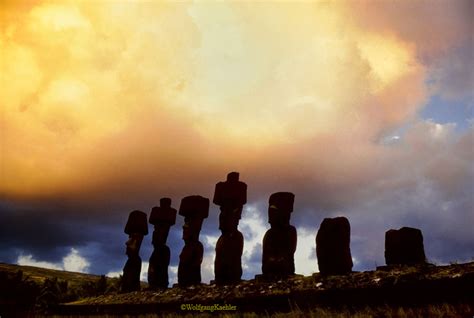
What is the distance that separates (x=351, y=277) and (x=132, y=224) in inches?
632

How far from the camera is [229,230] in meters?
19.0

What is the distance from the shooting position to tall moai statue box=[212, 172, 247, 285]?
59.6ft

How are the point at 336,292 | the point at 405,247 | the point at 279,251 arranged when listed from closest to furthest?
1. the point at 336,292
2. the point at 405,247
3. the point at 279,251

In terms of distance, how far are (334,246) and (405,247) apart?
6.86ft

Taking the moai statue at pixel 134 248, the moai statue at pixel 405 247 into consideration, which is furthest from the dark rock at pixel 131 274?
the moai statue at pixel 405 247

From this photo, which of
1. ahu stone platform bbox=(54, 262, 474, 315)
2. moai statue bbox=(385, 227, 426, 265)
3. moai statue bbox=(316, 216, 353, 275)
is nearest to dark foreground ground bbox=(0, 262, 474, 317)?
ahu stone platform bbox=(54, 262, 474, 315)

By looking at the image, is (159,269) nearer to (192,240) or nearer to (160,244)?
(160,244)

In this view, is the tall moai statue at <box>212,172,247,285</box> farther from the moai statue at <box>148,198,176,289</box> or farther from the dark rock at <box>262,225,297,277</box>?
the moai statue at <box>148,198,176,289</box>

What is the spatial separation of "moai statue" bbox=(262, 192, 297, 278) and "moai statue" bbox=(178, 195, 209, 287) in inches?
181

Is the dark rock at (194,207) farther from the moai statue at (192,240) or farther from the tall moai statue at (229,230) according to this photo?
the tall moai statue at (229,230)

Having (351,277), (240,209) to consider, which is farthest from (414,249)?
(240,209)

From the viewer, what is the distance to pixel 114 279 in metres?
37.3

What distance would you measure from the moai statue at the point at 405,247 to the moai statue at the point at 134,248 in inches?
570

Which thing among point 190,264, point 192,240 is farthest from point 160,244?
point 190,264
